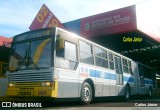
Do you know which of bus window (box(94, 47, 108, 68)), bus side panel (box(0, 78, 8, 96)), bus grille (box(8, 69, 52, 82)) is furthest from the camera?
bus side panel (box(0, 78, 8, 96))

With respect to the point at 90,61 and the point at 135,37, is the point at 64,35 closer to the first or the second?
the point at 90,61

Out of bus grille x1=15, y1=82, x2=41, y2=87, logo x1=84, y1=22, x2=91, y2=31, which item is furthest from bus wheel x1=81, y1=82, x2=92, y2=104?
logo x1=84, y1=22, x2=91, y2=31

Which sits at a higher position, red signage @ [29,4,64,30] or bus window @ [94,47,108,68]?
red signage @ [29,4,64,30]

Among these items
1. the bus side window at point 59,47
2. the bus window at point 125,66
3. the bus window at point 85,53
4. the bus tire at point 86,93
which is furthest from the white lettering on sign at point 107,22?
the bus side window at point 59,47

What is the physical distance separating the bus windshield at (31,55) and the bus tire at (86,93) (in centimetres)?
214

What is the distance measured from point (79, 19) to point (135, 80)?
7694mm

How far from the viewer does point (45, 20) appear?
2452 cm

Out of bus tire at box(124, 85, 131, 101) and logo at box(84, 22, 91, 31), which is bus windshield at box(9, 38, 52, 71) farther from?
logo at box(84, 22, 91, 31)

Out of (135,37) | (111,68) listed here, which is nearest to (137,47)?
(135,37)

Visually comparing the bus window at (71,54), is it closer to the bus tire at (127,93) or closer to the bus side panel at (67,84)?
the bus side panel at (67,84)

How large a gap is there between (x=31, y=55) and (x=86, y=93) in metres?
2.78

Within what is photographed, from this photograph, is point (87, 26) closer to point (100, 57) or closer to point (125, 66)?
point (125, 66)

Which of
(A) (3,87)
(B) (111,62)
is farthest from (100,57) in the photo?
(A) (3,87)

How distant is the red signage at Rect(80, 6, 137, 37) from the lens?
19.2 metres
